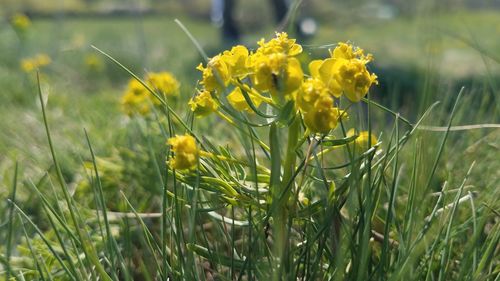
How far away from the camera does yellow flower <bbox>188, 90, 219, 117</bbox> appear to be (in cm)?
70

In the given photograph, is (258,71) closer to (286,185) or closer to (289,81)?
(289,81)

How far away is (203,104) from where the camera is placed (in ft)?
2.30

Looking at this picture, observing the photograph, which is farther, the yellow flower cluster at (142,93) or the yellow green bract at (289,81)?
the yellow flower cluster at (142,93)

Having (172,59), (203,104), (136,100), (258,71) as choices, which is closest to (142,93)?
(136,100)

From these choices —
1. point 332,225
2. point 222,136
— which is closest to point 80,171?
point 222,136

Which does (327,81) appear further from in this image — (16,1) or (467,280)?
(16,1)

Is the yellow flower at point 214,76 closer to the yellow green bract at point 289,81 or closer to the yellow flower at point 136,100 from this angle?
the yellow green bract at point 289,81

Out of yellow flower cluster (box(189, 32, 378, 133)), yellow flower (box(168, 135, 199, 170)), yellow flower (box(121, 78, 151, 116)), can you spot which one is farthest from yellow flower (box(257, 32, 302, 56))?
yellow flower (box(121, 78, 151, 116))

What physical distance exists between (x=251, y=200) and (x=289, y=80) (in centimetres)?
15

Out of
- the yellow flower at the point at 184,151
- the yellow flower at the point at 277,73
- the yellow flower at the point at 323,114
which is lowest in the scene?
the yellow flower at the point at 184,151

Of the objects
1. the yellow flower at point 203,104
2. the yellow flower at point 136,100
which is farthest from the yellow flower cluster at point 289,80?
the yellow flower at point 136,100

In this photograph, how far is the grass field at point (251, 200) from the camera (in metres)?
0.65

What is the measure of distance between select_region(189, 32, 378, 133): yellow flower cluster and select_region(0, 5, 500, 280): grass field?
0.06 meters

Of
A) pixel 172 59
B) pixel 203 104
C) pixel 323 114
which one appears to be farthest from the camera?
pixel 172 59
